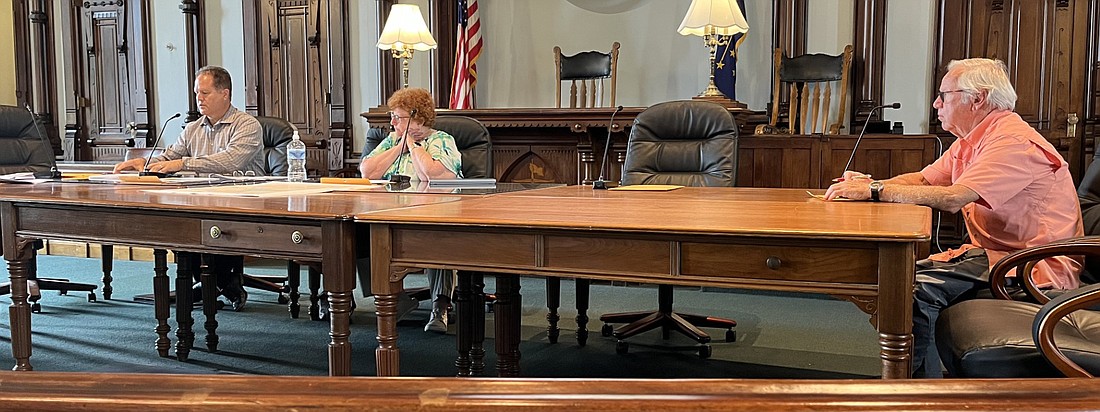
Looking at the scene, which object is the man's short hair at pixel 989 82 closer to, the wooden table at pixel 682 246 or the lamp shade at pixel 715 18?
the wooden table at pixel 682 246

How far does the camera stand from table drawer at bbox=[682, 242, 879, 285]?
5.14ft

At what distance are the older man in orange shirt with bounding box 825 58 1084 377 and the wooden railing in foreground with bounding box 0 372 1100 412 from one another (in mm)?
1923

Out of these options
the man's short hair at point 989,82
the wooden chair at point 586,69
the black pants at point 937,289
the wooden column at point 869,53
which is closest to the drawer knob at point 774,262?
the black pants at point 937,289

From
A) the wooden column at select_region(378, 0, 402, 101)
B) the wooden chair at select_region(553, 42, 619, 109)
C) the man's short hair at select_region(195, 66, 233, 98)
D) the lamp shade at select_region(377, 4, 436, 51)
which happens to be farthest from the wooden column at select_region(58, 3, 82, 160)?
the man's short hair at select_region(195, 66, 233, 98)

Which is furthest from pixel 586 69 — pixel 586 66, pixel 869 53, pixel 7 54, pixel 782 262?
pixel 7 54

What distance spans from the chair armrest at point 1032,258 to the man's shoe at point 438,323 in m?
2.03

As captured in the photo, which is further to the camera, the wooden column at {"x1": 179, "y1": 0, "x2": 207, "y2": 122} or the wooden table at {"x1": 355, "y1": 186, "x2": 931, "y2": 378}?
the wooden column at {"x1": 179, "y1": 0, "x2": 207, "y2": 122}

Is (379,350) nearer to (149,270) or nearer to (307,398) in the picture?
(307,398)

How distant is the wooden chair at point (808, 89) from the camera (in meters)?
5.64

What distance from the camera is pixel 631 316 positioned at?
3.51 meters

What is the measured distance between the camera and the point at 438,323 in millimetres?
3504

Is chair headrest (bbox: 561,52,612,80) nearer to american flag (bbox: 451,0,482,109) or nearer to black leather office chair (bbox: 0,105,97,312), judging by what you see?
american flag (bbox: 451,0,482,109)

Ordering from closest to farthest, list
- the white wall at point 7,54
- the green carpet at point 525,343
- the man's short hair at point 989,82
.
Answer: the man's short hair at point 989,82 → the green carpet at point 525,343 → the white wall at point 7,54

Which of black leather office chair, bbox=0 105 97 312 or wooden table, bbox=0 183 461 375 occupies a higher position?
black leather office chair, bbox=0 105 97 312
